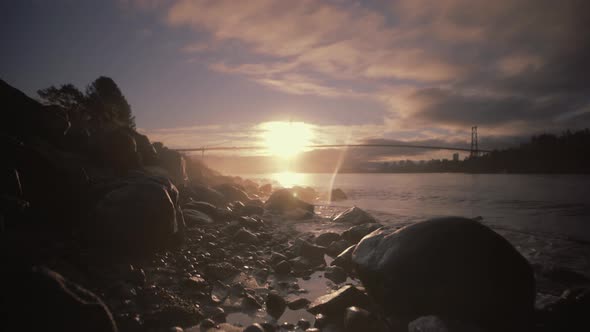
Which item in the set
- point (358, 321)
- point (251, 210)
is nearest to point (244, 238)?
point (358, 321)

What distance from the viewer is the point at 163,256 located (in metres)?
4.35

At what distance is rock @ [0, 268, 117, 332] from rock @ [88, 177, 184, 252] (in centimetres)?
230

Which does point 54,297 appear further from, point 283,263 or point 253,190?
point 253,190

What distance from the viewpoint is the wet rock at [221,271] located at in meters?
4.18

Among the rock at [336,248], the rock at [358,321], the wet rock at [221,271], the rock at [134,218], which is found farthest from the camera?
the rock at [336,248]

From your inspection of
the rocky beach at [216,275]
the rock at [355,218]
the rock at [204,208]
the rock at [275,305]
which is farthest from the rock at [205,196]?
the rock at [275,305]

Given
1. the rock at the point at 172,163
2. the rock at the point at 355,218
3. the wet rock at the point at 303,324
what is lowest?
the rock at the point at 355,218

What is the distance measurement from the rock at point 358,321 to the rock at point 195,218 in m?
5.38

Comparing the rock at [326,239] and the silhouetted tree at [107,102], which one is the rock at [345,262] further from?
the silhouetted tree at [107,102]

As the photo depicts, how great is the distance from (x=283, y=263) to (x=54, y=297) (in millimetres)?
3358

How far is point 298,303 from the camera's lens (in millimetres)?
3410

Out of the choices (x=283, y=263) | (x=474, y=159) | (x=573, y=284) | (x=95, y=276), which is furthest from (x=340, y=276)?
(x=474, y=159)

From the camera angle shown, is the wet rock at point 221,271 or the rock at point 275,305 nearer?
the rock at point 275,305

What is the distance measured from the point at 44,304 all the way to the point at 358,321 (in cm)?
262
